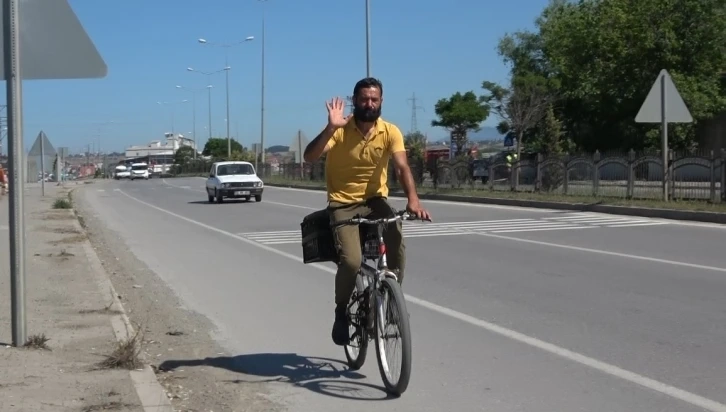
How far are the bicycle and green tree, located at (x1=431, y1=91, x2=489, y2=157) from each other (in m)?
57.0

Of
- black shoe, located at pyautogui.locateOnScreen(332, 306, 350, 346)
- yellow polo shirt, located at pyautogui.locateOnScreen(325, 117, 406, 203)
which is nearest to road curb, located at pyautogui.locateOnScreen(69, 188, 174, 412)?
black shoe, located at pyautogui.locateOnScreen(332, 306, 350, 346)

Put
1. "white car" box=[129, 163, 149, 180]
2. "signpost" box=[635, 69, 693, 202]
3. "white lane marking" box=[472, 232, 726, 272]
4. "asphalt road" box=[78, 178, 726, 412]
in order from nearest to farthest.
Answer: "asphalt road" box=[78, 178, 726, 412] < "white lane marking" box=[472, 232, 726, 272] < "signpost" box=[635, 69, 693, 202] < "white car" box=[129, 163, 149, 180]

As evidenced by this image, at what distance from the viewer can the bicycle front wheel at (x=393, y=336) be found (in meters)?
5.49

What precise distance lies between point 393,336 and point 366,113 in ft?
→ 4.51

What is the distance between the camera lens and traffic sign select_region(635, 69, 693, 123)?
20.5 meters

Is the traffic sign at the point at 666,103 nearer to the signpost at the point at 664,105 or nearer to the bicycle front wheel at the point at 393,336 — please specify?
the signpost at the point at 664,105

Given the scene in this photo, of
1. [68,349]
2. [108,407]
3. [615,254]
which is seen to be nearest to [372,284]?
[108,407]

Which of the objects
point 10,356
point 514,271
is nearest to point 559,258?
point 514,271

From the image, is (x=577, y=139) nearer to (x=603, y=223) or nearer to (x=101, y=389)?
(x=603, y=223)

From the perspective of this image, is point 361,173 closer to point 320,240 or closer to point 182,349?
point 320,240

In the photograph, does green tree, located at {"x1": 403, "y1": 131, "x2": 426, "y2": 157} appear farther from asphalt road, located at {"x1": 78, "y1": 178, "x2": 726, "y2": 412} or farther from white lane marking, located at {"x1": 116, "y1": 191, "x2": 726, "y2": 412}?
white lane marking, located at {"x1": 116, "y1": 191, "x2": 726, "y2": 412}

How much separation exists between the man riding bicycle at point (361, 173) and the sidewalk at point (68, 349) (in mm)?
1461

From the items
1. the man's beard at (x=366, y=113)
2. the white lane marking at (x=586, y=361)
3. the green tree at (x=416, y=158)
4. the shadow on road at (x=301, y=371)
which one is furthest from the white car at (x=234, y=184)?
the man's beard at (x=366, y=113)

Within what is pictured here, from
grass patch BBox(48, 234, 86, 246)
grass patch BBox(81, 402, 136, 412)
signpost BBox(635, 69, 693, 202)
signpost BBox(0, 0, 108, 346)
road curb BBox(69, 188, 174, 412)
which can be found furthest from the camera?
signpost BBox(635, 69, 693, 202)
